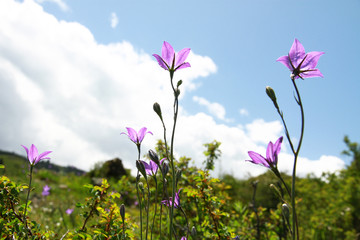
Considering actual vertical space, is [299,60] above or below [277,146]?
above

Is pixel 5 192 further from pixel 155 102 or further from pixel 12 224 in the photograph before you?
pixel 155 102

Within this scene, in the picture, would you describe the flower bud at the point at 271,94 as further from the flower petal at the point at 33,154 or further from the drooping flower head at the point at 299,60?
the flower petal at the point at 33,154

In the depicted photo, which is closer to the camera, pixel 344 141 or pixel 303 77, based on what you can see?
pixel 303 77

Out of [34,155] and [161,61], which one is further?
[34,155]

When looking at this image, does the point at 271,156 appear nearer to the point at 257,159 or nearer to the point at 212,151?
the point at 257,159

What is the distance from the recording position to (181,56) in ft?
4.74

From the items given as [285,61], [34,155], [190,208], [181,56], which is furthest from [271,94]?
[190,208]

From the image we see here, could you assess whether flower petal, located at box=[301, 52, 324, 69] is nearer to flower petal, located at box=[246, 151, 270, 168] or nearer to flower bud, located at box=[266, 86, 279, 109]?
flower bud, located at box=[266, 86, 279, 109]

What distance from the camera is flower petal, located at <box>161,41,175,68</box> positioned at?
4.62 feet

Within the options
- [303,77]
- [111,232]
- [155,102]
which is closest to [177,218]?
[111,232]

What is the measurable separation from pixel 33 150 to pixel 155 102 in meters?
0.89

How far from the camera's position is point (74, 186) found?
1103 cm

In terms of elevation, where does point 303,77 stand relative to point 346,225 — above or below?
above

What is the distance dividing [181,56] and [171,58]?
0.06 metres
